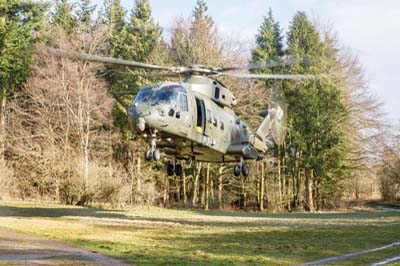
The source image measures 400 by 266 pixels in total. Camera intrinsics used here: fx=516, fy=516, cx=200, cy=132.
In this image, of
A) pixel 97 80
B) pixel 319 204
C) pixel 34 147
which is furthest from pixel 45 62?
pixel 319 204

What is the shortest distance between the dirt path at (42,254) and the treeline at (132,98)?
699 inches

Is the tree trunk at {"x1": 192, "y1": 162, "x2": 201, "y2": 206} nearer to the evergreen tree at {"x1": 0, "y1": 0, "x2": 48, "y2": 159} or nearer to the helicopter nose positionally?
the evergreen tree at {"x1": 0, "y1": 0, "x2": 48, "y2": 159}

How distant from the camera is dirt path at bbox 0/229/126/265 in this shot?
10.4 meters

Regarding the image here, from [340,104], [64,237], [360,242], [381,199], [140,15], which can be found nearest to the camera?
[64,237]

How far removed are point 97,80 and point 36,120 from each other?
539 cm

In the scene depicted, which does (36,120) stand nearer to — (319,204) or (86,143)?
(86,143)

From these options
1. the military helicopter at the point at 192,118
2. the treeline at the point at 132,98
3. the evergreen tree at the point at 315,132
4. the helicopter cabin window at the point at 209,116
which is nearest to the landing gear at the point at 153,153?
the military helicopter at the point at 192,118

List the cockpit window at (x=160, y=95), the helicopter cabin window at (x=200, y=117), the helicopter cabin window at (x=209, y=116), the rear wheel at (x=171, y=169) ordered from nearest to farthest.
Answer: the cockpit window at (x=160, y=95)
the helicopter cabin window at (x=200, y=117)
the helicopter cabin window at (x=209, y=116)
the rear wheel at (x=171, y=169)

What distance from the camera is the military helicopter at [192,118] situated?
1516cm

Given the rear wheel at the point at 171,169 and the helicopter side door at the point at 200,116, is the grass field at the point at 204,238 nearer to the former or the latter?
the rear wheel at the point at 171,169

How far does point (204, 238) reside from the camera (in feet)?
52.3

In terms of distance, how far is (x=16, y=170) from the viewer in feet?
112

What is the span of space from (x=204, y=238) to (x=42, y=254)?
589 centimetres

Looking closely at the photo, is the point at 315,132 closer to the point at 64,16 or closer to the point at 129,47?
the point at 129,47
